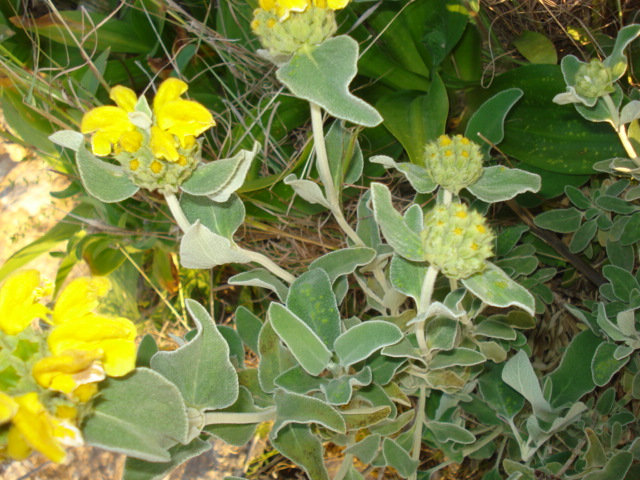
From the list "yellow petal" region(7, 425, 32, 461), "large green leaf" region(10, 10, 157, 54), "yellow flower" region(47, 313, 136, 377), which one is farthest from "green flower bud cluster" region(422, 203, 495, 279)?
"large green leaf" region(10, 10, 157, 54)

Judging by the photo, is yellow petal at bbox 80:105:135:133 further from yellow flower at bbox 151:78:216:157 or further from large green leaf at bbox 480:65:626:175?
large green leaf at bbox 480:65:626:175

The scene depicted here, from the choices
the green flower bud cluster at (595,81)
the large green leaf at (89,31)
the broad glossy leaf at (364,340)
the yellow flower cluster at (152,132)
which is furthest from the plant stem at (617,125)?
the large green leaf at (89,31)

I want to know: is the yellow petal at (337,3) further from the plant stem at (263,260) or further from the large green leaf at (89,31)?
the large green leaf at (89,31)

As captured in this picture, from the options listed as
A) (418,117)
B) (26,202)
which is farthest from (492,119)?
(26,202)

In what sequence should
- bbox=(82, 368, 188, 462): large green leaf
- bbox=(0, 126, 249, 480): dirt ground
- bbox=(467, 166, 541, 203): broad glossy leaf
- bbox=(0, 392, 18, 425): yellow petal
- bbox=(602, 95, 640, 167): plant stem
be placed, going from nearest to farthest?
1. bbox=(0, 392, 18, 425): yellow petal
2. bbox=(82, 368, 188, 462): large green leaf
3. bbox=(467, 166, 541, 203): broad glossy leaf
4. bbox=(602, 95, 640, 167): plant stem
5. bbox=(0, 126, 249, 480): dirt ground

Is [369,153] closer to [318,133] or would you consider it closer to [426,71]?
[426,71]

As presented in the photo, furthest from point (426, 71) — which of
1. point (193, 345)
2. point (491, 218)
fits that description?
point (193, 345)

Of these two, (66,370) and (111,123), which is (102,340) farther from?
(111,123)
